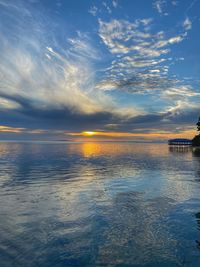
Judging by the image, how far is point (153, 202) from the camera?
22.4 metres

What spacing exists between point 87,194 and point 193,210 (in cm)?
1062

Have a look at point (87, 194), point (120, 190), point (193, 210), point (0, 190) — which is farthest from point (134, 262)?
point (0, 190)

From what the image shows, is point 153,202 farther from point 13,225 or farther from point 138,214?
point 13,225

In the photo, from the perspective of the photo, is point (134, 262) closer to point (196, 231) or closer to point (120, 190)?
point (196, 231)

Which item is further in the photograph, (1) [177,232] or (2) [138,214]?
(2) [138,214]

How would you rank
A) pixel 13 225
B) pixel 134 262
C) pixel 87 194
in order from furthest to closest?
pixel 87 194, pixel 13 225, pixel 134 262

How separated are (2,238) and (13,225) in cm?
221

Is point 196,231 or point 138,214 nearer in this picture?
point 196,231

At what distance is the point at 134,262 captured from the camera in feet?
37.6

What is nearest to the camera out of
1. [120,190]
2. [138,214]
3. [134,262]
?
[134,262]

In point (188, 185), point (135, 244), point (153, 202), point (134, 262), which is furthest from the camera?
point (188, 185)

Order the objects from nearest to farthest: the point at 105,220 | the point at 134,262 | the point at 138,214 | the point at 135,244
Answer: the point at 134,262
the point at 135,244
the point at 105,220
the point at 138,214

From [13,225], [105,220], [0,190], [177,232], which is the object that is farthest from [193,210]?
[0,190]

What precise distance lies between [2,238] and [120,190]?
53.3 feet
